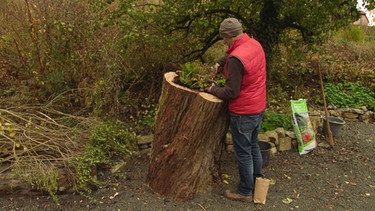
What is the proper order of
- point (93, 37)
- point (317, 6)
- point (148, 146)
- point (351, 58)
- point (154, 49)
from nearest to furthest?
point (317, 6), point (148, 146), point (93, 37), point (154, 49), point (351, 58)

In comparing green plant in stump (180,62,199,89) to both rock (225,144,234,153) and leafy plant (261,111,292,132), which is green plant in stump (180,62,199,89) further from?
leafy plant (261,111,292,132)

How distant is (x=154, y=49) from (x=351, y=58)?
579cm

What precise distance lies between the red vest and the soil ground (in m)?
1.09

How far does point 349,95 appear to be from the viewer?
6.80m

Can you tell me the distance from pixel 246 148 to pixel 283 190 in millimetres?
876

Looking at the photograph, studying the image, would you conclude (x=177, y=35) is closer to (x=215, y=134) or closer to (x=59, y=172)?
(x=215, y=134)

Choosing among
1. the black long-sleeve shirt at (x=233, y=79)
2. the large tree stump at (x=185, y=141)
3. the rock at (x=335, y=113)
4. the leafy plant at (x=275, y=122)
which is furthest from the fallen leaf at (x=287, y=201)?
the rock at (x=335, y=113)

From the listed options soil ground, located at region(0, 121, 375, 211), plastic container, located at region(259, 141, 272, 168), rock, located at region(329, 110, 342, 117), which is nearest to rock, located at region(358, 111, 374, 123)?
rock, located at region(329, 110, 342, 117)

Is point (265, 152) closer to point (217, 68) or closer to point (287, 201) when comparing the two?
point (287, 201)

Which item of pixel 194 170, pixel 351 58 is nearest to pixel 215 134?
pixel 194 170

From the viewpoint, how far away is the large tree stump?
3.18 m

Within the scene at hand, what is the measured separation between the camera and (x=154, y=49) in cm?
538

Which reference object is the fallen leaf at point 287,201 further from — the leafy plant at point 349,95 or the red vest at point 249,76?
the leafy plant at point 349,95

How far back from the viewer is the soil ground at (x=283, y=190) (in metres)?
3.37
